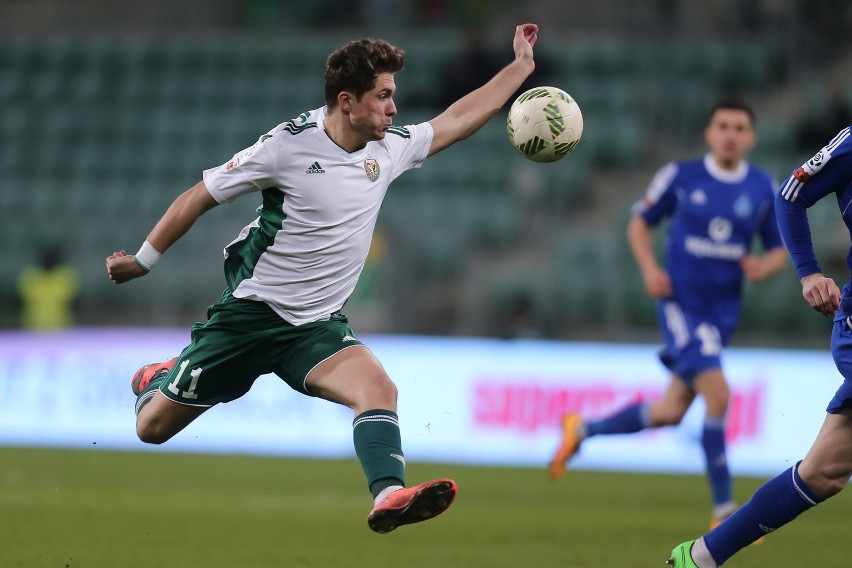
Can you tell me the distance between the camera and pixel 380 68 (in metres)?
5.74

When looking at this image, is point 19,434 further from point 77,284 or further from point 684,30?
point 684,30

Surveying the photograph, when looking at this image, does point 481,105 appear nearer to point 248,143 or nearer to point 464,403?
point 464,403

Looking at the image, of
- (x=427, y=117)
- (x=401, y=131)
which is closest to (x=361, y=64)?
(x=401, y=131)

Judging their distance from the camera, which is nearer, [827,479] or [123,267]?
[827,479]

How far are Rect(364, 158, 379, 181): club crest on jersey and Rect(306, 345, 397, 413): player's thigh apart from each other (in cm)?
74

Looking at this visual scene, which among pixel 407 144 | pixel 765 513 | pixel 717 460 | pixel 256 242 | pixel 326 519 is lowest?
pixel 326 519

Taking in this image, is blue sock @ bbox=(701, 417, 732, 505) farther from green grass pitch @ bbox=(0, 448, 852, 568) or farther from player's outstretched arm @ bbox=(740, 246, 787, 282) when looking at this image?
player's outstretched arm @ bbox=(740, 246, 787, 282)

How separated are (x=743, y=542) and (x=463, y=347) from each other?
787cm

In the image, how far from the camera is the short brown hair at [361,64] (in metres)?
5.71

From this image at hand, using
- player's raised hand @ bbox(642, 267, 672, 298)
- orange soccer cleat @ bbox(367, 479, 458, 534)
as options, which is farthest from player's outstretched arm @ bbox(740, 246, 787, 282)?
orange soccer cleat @ bbox(367, 479, 458, 534)

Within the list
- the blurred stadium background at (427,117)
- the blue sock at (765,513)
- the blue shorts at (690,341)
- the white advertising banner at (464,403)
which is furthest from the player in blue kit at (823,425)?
the blurred stadium background at (427,117)

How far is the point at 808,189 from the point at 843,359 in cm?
68

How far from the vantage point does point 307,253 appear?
19.6ft

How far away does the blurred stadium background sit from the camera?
47.2 feet
